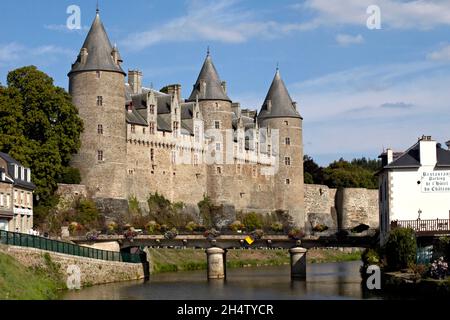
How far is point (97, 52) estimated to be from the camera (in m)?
66.2

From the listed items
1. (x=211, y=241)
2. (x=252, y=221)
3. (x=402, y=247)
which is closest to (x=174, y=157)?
(x=252, y=221)

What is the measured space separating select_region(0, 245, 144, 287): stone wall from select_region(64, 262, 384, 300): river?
0.77 m

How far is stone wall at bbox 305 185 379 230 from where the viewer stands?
3639 inches

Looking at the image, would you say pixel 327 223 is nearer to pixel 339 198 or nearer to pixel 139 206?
pixel 339 198

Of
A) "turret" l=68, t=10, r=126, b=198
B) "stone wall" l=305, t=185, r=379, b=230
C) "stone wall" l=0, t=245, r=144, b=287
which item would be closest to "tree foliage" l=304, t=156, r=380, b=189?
"stone wall" l=305, t=185, r=379, b=230

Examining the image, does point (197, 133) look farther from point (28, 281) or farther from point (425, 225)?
point (28, 281)

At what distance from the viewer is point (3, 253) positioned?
1462 inches

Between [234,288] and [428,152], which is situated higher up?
[428,152]

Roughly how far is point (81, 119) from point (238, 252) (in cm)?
1477

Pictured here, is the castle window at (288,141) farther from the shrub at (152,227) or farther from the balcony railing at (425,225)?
the balcony railing at (425,225)

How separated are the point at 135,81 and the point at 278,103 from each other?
15189mm

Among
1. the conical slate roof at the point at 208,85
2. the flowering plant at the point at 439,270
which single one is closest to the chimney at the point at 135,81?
the conical slate roof at the point at 208,85

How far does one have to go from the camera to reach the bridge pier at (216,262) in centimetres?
5262

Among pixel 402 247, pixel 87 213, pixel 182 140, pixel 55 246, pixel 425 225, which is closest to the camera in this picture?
pixel 402 247
